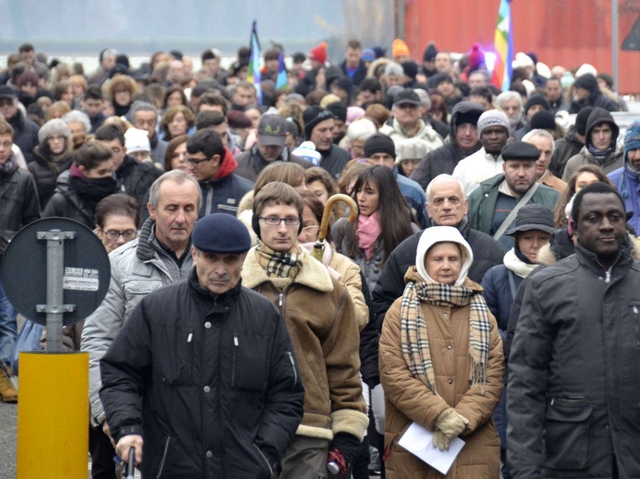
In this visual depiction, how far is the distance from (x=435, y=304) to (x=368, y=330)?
0.52m

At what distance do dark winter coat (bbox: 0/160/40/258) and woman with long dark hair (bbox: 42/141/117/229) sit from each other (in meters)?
0.79

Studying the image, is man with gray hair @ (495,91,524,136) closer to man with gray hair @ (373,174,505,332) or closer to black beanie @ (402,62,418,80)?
black beanie @ (402,62,418,80)

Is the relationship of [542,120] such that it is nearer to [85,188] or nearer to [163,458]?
[85,188]

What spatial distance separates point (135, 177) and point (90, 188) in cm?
126

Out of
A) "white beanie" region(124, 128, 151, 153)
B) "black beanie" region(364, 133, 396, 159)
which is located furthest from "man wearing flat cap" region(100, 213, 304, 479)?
"white beanie" region(124, 128, 151, 153)

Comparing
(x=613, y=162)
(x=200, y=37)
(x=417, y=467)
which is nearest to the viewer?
(x=417, y=467)

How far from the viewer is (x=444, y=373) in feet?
23.3

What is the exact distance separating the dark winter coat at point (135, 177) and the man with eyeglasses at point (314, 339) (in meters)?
5.20

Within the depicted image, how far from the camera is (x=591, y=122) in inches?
473

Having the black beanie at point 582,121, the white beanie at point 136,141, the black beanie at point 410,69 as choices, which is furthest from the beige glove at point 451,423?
the black beanie at point 410,69

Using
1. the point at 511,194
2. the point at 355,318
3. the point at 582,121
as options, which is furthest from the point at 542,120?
the point at 355,318

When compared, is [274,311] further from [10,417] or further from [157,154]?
[157,154]

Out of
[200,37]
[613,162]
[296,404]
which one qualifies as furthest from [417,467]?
[200,37]

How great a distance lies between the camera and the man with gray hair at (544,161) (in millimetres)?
10656
